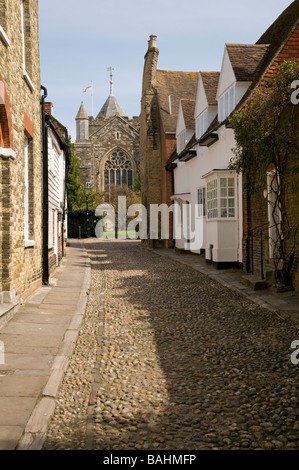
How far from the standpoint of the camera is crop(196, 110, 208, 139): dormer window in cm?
1945

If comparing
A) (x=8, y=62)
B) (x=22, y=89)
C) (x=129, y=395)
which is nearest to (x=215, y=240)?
(x=22, y=89)

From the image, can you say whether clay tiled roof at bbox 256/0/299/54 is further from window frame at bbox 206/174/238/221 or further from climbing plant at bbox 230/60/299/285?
climbing plant at bbox 230/60/299/285

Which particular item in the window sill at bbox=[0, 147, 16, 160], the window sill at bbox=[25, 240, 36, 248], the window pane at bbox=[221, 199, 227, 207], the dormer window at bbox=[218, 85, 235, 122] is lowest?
the window sill at bbox=[25, 240, 36, 248]

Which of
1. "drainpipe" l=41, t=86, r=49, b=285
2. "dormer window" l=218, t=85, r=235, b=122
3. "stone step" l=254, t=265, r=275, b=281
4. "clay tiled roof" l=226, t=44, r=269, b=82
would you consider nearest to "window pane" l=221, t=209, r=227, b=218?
"dormer window" l=218, t=85, r=235, b=122

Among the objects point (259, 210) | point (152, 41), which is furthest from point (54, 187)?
point (152, 41)

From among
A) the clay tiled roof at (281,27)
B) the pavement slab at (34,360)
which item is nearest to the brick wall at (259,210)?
the clay tiled roof at (281,27)

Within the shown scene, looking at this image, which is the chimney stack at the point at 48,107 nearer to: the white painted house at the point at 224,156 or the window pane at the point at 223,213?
the white painted house at the point at 224,156

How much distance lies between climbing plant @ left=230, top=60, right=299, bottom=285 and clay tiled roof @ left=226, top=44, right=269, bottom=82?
437 cm

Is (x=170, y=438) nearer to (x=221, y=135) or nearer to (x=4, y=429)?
(x=4, y=429)

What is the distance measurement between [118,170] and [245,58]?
53.3 meters

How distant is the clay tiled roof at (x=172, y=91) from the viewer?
94.1 feet

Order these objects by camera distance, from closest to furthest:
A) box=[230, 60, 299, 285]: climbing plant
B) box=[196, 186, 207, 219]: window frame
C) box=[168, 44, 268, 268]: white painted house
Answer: box=[230, 60, 299, 285]: climbing plant, box=[168, 44, 268, 268]: white painted house, box=[196, 186, 207, 219]: window frame

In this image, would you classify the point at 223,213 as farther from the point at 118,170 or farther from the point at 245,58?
the point at 118,170

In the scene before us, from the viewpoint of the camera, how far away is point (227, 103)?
16.1m
